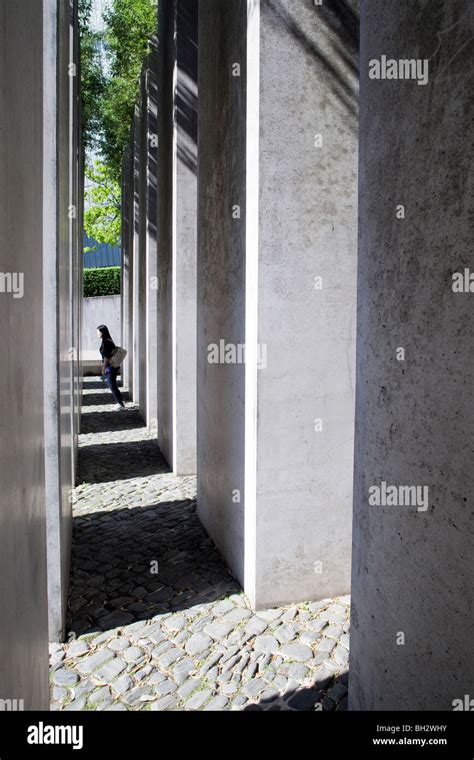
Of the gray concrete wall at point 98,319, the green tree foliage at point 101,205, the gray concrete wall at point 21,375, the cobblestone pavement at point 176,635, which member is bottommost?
the cobblestone pavement at point 176,635

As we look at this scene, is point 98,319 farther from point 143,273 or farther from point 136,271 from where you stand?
point 143,273

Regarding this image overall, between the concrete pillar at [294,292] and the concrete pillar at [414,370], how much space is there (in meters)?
1.69

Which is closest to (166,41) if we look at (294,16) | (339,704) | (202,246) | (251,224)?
(202,246)

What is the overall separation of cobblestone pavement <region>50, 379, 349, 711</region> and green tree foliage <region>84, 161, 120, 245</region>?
29252 mm

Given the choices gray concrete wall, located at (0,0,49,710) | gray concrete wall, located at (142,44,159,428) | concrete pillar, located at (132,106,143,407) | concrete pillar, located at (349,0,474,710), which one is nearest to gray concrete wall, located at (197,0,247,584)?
concrete pillar, located at (349,0,474,710)

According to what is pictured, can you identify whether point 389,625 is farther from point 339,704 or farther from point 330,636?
point 330,636

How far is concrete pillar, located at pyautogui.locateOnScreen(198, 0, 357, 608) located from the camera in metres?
5.00

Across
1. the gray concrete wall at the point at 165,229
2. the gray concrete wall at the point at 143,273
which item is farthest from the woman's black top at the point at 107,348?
the gray concrete wall at the point at 165,229

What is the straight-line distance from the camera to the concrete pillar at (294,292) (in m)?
5.00

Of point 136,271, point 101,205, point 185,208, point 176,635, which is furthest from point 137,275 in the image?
point 101,205

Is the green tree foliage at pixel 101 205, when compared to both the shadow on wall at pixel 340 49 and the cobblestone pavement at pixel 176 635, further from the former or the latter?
the shadow on wall at pixel 340 49

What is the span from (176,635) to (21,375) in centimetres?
313

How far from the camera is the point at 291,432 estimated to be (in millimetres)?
5238
